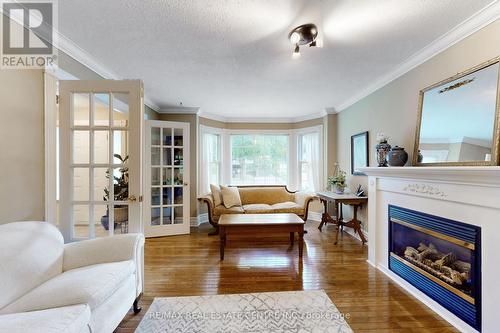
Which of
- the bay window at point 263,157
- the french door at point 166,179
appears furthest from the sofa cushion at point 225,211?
the bay window at point 263,157

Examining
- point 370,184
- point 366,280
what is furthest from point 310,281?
point 370,184

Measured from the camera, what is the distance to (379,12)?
5.80 feet

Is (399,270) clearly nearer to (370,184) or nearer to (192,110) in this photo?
(370,184)

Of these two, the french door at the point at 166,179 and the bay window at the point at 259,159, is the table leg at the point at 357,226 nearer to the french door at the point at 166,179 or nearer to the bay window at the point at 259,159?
the bay window at the point at 259,159

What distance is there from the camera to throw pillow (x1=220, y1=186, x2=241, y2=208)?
14.2ft

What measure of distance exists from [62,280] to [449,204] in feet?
9.65

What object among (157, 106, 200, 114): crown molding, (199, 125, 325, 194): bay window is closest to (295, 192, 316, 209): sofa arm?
(199, 125, 325, 194): bay window

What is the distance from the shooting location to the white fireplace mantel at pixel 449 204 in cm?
152

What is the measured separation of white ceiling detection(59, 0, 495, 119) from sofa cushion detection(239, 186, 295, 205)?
2196 millimetres

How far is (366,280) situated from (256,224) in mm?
1357

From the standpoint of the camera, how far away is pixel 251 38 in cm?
211

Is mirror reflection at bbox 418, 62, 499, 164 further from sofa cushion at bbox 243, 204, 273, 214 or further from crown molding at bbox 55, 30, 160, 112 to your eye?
crown molding at bbox 55, 30, 160, 112

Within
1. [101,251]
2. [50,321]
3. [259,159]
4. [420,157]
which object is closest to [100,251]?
[101,251]

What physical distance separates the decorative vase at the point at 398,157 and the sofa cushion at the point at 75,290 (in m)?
2.85
